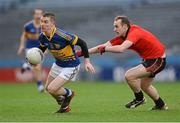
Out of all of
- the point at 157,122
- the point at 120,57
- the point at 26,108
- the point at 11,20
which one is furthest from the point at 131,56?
the point at 157,122

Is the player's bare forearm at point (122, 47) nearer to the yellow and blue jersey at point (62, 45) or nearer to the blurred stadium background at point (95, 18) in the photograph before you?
the yellow and blue jersey at point (62, 45)

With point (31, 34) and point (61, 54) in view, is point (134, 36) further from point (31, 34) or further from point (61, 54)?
point (31, 34)

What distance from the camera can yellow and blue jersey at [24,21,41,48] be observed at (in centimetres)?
1998

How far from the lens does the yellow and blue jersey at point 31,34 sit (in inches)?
787

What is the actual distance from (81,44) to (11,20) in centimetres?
2032

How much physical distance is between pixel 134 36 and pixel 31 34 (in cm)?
898

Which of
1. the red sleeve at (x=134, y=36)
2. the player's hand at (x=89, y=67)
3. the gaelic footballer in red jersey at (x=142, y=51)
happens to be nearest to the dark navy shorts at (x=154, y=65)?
the gaelic footballer in red jersey at (x=142, y=51)

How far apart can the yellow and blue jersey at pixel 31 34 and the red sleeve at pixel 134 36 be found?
8.70 metres

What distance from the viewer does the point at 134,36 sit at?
37.8 feet

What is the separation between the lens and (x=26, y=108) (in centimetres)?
1297

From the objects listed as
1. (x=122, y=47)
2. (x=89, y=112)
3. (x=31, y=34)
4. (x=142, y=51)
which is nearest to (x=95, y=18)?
(x=31, y=34)

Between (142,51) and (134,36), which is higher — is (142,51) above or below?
below

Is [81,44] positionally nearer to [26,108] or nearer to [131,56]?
[26,108]

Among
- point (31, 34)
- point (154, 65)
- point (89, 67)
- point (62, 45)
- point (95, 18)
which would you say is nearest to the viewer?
point (89, 67)
